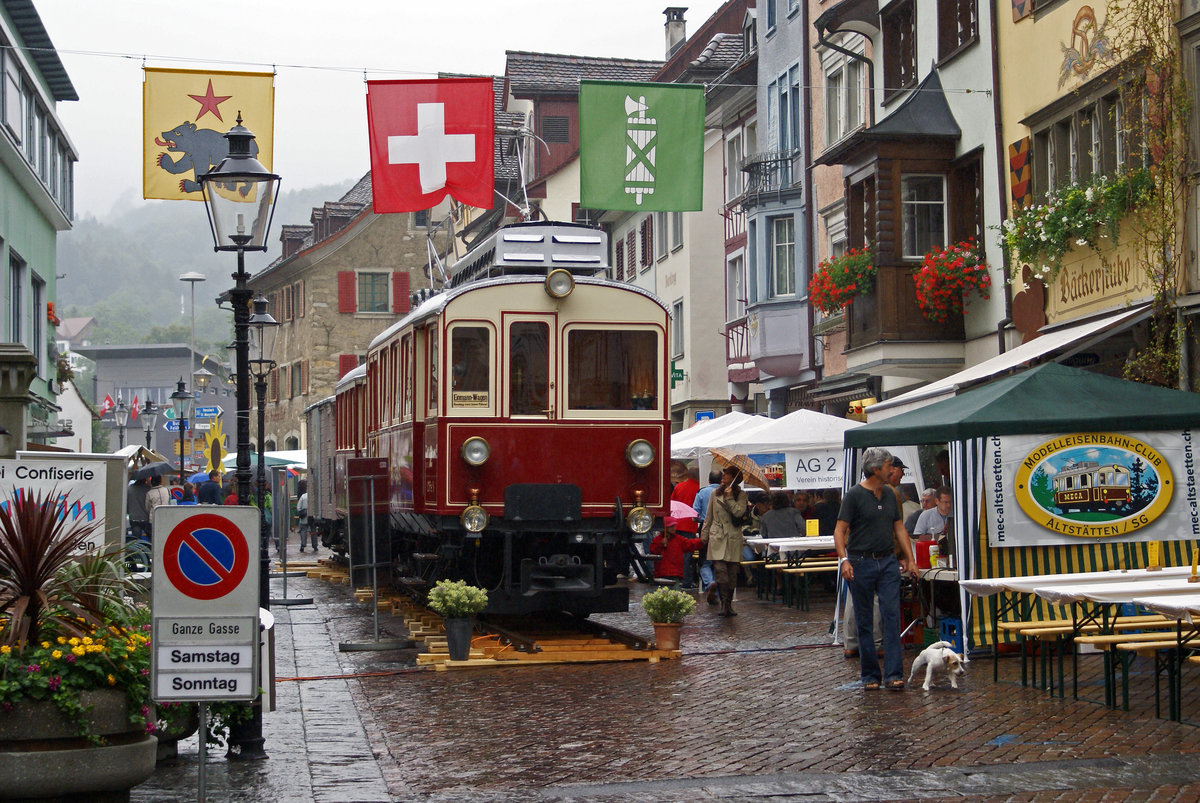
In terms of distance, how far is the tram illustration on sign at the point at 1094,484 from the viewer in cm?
1316

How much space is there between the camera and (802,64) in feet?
105

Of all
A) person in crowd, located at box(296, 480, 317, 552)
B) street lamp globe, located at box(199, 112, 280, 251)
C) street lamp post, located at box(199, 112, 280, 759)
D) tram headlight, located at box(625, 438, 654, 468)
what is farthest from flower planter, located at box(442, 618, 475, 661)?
person in crowd, located at box(296, 480, 317, 552)

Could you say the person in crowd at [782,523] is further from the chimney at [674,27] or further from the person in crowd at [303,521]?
the chimney at [674,27]

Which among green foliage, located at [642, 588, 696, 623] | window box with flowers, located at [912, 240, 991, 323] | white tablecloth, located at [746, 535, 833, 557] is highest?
window box with flowers, located at [912, 240, 991, 323]

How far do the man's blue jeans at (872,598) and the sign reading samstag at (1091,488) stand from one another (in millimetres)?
1701

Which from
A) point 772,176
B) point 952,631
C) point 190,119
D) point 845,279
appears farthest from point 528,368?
point 772,176

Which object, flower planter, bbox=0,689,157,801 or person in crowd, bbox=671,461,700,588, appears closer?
flower planter, bbox=0,689,157,801

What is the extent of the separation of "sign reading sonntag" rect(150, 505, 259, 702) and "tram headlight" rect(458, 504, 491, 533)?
7.52 metres

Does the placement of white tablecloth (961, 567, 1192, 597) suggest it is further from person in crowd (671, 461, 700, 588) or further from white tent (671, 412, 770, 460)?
white tent (671, 412, 770, 460)

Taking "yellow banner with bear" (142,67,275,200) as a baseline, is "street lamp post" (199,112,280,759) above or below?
below

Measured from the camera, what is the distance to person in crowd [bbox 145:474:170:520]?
22.8 m

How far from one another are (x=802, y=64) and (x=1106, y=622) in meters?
22.9

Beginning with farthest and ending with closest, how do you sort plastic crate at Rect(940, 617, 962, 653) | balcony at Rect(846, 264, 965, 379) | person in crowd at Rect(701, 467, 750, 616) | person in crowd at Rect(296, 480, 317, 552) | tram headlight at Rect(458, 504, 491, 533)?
person in crowd at Rect(296, 480, 317, 552) → balcony at Rect(846, 264, 965, 379) → person in crowd at Rect(701, 467, 750, 616) → tram headlight at Rect(458, 504, 491, 533) → plastic crate at Rect(940, 617, 962, 653)

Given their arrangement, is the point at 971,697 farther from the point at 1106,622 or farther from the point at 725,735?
the point at 725,735
